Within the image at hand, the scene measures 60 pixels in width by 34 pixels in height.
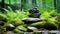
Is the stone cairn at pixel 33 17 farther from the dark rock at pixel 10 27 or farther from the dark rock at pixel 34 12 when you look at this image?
the dark rock at pixel 10 27

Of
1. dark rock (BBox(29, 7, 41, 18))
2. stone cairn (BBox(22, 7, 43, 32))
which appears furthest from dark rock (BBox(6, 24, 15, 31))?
dark rock (BBox(29, 7, 41, 18))

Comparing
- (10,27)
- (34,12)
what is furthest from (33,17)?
(10,27)

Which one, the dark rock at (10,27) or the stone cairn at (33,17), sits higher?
the stone cairn at (33,17)

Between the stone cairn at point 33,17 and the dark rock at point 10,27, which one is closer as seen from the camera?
the dark rock at point 10,27

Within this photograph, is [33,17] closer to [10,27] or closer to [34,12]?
[34,12]

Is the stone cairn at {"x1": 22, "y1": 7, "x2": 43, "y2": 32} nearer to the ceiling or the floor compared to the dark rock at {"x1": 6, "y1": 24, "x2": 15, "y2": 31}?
nearer to the ceiling

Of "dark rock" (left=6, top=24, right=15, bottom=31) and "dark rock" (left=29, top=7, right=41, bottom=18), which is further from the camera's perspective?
"dark rock" (left=29, top=7, right=41, bottom=18)

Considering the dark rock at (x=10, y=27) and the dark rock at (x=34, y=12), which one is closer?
the dark rock at (x=10, y=27)

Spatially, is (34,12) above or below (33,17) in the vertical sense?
above

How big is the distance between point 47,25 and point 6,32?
1.21 metres

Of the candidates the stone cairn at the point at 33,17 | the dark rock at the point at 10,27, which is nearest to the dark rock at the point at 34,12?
the stone cairn at the point at 33,17

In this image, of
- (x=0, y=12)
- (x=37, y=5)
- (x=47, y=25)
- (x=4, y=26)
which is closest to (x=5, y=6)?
(x=0, y=12)

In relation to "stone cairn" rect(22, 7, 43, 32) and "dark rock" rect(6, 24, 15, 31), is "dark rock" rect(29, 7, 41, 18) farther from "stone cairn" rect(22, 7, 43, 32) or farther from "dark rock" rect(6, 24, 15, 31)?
"dark rock" rect(6, 24, 15, 31)

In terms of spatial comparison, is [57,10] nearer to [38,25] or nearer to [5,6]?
[38,25]
